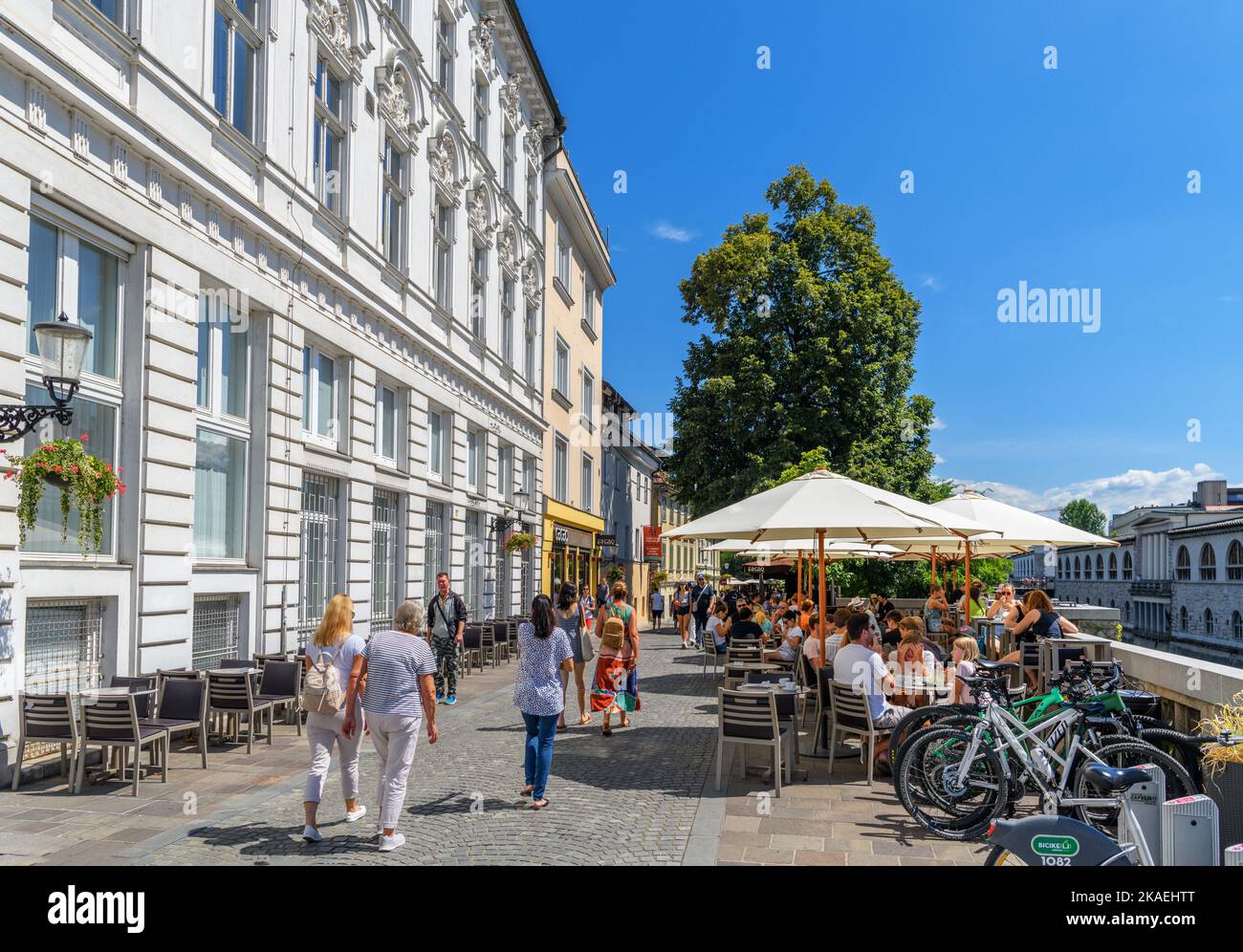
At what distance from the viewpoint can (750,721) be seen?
321 inches

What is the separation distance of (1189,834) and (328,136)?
14460 mm

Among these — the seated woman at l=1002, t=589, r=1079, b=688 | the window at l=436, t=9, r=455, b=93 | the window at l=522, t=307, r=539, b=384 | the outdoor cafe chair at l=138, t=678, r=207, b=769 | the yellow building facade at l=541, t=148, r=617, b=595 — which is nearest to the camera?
the outdoor cafe chair at l=138, t=678, r=207, b=769

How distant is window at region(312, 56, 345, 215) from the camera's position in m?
14.4

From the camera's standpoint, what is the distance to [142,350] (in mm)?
9680

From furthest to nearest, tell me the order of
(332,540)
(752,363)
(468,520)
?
(752,363) → (468,520) → (332,540)

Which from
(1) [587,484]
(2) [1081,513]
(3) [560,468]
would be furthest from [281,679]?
(2) [1081,513]

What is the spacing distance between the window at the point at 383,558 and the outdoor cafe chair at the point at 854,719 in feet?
32.3

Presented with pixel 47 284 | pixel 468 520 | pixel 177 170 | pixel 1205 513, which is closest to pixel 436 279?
pixel 468 520

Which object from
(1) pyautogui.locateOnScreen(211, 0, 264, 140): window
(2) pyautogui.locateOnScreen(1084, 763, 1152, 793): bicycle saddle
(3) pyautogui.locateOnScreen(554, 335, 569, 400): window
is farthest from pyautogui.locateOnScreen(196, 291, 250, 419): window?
(3) pyautogui.locateOnScreen(554, 335, 569, 400): window

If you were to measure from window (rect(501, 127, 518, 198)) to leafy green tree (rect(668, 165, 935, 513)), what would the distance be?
A: 8.52 m

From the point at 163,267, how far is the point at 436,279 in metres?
10.7

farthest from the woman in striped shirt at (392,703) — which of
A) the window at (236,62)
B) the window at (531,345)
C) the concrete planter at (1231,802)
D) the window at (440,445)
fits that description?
the window at (531,345)

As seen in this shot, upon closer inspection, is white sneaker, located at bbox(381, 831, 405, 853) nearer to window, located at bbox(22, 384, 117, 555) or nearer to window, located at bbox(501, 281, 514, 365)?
window, located at bbox(22, 384, 117, 555)

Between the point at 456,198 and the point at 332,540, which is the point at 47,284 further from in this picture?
the point at 456,198
